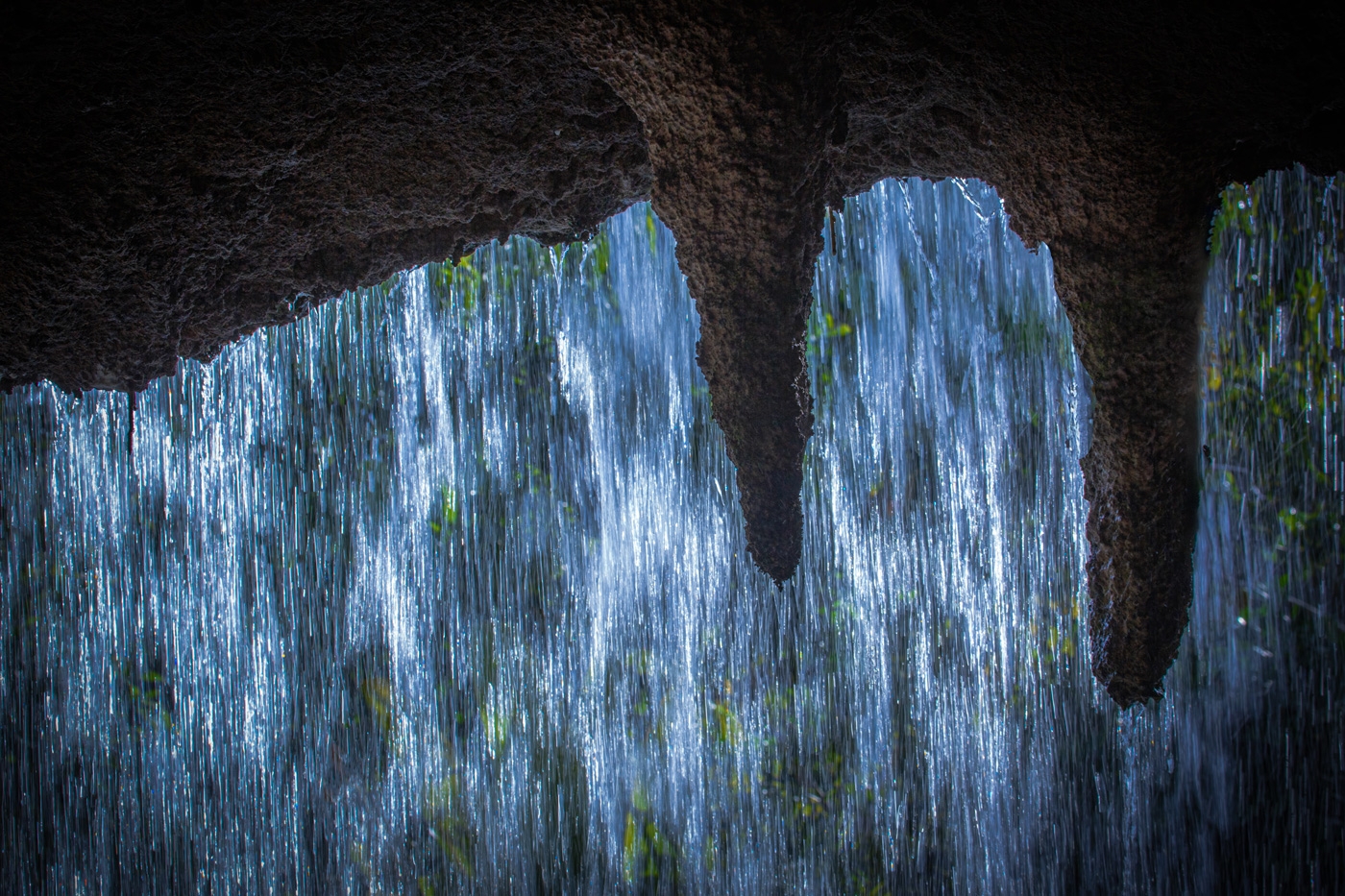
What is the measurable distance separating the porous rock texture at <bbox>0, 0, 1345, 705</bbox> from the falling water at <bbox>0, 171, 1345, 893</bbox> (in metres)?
2.73

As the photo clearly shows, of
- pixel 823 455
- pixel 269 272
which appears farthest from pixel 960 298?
pixel 269 272

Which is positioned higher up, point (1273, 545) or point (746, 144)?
point (746, 144)

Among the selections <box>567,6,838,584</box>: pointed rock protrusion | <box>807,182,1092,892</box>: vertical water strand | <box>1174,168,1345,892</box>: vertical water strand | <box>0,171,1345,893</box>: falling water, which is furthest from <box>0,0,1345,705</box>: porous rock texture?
<box>0,171,1345,893</box>: falling water

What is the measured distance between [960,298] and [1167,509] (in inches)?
118

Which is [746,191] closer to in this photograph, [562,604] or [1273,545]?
[1273,545]

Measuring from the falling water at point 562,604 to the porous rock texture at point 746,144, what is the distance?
273 cm

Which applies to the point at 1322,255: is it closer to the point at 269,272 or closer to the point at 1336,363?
the point at 1336,363

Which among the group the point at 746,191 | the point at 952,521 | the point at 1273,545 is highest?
the point at 746,191

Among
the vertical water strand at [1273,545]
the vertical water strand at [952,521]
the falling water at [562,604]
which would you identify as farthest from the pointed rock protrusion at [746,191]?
the falling water at [562,604]

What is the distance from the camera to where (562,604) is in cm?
501

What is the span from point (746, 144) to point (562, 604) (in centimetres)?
391

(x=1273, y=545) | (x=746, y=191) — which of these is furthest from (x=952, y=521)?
(x=746, y=191)

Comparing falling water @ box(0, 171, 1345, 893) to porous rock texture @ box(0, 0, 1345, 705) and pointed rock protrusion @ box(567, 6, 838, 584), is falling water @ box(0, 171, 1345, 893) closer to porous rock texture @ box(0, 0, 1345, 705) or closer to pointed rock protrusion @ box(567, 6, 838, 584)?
porous rock texture @ box(0, 0, 1345, 705)

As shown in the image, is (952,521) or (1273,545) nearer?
(1273,545)
